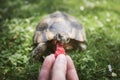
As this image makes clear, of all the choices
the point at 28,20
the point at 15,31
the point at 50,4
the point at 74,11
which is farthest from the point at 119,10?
the point at 15,31

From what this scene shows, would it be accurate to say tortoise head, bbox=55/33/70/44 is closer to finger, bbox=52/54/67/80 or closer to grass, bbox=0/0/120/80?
grass, bbox=0/0/120/80

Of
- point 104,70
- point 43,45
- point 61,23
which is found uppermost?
point 61,23

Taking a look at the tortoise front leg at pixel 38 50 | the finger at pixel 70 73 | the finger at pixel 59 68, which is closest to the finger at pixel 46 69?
the finger at pixel 59 68

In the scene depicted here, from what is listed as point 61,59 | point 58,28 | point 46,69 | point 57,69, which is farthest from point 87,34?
point 57,69

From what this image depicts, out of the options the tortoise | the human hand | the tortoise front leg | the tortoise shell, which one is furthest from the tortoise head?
the human hand

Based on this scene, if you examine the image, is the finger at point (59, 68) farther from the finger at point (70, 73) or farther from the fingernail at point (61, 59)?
the finger at point (70, 73)

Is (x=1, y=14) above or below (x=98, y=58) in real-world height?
above

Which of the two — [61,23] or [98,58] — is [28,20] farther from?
[98,58]

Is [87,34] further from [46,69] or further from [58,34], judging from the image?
[46,69]
